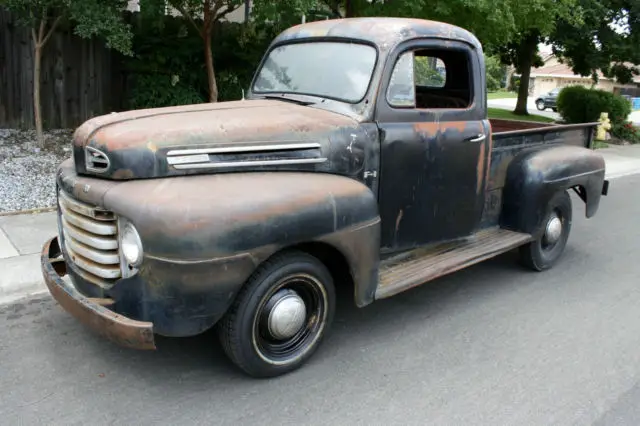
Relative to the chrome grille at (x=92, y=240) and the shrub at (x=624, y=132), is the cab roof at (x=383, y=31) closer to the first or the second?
the chrome grille at (x=92, y=240)

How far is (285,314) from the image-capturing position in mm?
3385

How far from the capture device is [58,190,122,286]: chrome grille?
10.1 feet

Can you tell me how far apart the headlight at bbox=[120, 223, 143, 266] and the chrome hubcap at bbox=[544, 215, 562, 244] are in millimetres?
3968

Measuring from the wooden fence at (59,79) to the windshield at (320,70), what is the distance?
6.17 metres


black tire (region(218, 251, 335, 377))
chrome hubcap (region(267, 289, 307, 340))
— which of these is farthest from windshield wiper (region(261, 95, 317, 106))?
chrome hubcap (region(267, 289, 307, 340))

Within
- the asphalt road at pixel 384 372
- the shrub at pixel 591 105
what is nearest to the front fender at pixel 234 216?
the asphalt road at pixel 384 372

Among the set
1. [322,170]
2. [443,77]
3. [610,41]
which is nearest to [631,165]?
[610,41]

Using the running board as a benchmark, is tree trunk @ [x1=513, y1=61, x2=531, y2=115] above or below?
above

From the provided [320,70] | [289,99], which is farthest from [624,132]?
[289,99]

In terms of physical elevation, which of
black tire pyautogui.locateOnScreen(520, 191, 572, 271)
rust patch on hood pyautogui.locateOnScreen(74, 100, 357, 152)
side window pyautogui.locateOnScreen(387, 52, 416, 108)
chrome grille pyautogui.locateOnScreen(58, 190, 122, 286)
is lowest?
black tire pyautogui.locateOnScreen(520, 191, 572, 271)

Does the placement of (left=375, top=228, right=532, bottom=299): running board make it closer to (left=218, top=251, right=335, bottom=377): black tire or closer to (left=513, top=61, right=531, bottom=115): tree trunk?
(left=218, top=251, right=335, bottom=377): black tire

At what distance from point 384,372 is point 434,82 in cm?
292

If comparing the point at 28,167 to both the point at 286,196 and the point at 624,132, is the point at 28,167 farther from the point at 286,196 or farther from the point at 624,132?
the point at 624,132

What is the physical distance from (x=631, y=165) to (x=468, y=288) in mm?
9699
